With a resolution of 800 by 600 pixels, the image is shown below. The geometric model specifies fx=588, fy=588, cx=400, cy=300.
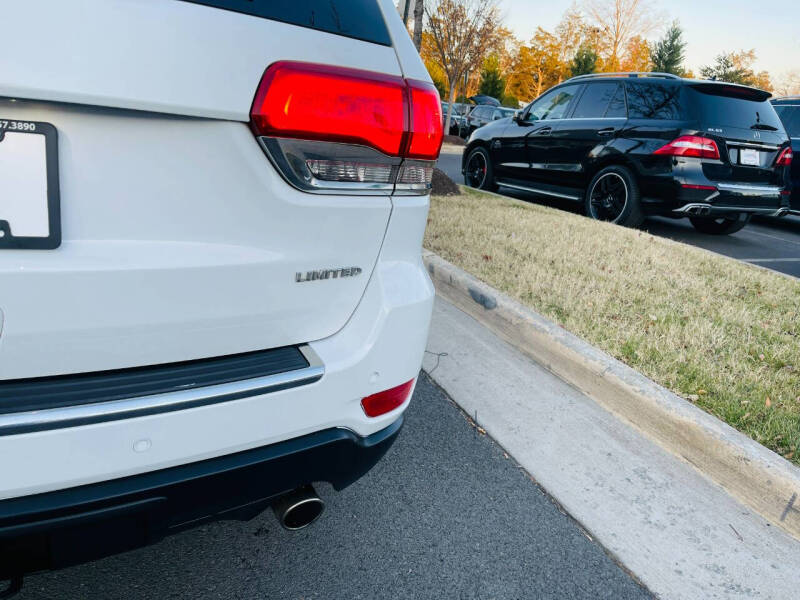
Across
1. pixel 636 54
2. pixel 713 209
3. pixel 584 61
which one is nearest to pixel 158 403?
pixel 713 209

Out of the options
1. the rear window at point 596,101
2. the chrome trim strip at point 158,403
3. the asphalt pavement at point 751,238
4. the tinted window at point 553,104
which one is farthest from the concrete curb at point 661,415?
the tinted window at point 553,104

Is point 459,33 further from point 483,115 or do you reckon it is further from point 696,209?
point 696,209

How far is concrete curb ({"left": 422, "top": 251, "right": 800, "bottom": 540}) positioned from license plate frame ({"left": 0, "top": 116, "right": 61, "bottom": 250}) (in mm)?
2401

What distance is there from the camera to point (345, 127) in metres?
1.34

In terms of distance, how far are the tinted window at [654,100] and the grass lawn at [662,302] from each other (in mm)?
1382

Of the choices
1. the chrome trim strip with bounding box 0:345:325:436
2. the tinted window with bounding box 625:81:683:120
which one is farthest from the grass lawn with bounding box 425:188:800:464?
the chrome trim strip with bounding box 0:345:325:436

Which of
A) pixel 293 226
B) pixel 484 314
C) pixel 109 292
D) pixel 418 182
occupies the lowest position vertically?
pixel 484 314

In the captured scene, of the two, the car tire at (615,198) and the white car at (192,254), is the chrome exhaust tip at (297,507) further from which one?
the car tire at (615,198)

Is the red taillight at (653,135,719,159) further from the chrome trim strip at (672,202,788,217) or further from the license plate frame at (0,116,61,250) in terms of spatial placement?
the license plate frame at (0,116,61,250)

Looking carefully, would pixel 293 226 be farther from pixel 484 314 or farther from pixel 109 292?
pixel 484 314

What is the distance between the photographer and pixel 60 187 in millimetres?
1054

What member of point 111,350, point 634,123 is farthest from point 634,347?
point 634,123

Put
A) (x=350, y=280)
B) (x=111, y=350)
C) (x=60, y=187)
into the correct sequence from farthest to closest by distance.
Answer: (x=350, y=280) → (x=111, y=350) → (x=60, y=187)

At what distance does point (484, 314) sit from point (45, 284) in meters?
3.01
